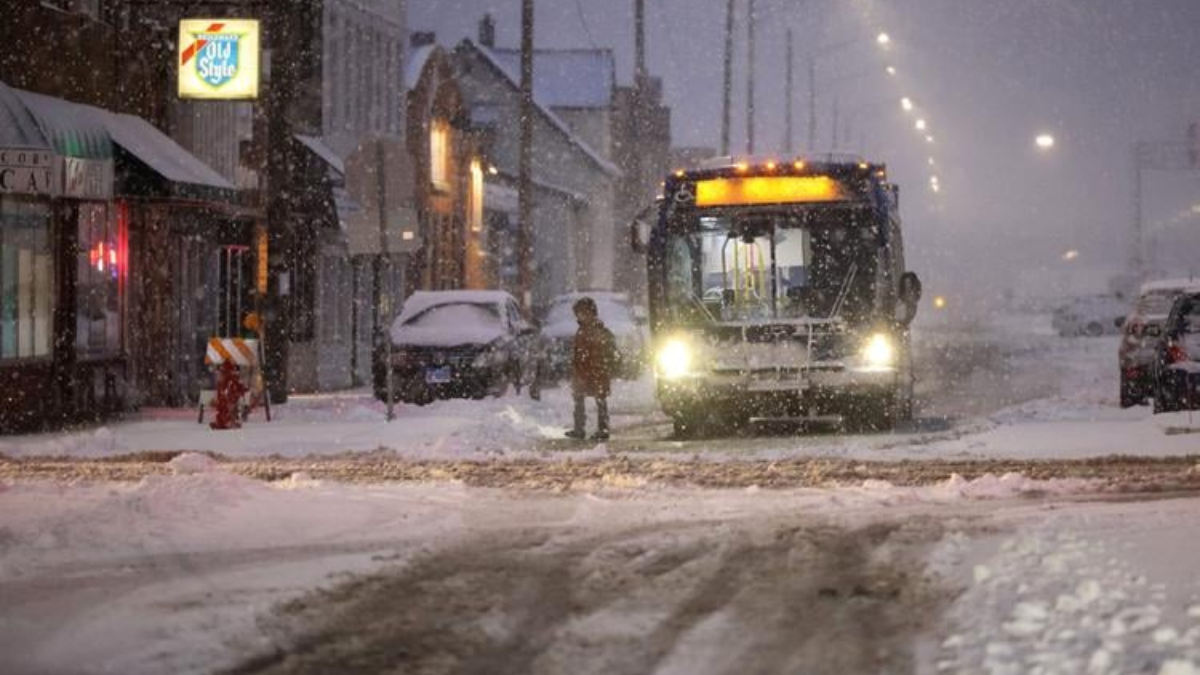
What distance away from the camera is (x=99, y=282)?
24.9 metres

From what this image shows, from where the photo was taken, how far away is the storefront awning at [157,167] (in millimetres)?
23922

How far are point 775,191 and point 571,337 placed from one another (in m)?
16.3

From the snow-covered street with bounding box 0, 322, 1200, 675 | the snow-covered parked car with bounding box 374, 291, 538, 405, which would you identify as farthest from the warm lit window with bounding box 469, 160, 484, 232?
the snow-covered street with bounding box 0, 322, 1200, 675

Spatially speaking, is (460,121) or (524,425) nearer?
(524,425)

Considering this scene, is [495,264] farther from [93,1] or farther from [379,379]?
[93,1]

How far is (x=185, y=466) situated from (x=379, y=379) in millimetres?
13593

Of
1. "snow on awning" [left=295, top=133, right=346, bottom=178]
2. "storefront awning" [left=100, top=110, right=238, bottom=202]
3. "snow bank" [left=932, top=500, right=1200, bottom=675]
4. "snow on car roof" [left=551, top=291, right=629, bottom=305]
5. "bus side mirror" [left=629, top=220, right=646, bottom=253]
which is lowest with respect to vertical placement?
"snow bank" [left=932, top=500, right=1200, bottom=675]

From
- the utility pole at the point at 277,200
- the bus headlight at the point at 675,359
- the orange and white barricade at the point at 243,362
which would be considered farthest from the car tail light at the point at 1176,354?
the utility pole at the point at 277,200

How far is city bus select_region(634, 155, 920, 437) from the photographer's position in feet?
68.0

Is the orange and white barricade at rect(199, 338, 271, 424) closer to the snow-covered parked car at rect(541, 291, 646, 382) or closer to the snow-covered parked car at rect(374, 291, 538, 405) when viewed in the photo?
the snow-covered parked car at rect(374, 291, 538, 405)

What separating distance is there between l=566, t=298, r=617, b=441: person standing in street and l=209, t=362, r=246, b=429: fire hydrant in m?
4.20

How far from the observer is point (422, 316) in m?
30.0

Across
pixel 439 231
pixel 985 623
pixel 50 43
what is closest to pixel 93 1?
pixel 50 43

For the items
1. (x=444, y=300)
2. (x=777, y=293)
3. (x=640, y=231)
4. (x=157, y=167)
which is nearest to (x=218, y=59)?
(x=157, y=167)
